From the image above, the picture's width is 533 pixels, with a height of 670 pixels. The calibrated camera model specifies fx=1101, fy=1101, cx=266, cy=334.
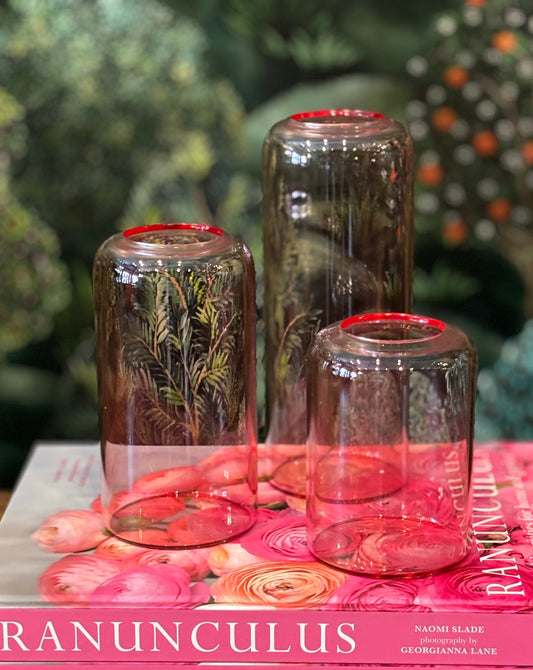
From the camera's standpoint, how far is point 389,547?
0.74 metres

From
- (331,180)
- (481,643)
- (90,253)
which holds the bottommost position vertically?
(481,643)

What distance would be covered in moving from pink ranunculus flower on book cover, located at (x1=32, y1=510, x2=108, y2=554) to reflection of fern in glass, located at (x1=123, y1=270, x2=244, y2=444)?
78mm

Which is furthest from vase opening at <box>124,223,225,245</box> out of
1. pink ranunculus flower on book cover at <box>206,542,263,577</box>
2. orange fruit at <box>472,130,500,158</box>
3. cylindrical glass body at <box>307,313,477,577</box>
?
orange fruit at <box>472,130,500,158</box>

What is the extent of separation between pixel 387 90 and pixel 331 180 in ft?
1.67

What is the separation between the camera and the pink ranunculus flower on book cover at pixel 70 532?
0.77m

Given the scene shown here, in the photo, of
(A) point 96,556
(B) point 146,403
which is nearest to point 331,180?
(B) point 146,403

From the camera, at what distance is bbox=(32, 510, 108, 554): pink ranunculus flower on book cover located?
0.77 m

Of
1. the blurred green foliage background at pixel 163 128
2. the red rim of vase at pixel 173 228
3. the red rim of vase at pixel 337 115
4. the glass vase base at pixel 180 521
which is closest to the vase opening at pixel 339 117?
the red rim of vase at pixel 337 115

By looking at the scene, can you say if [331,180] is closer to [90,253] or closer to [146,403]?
[146,403]

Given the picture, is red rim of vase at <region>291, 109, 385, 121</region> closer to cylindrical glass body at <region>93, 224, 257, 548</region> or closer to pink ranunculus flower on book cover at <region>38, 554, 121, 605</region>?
cylindrical glass body at <region>93, 224, 257, 548</region>

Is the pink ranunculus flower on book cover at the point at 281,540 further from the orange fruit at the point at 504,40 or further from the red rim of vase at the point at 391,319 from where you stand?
the orange fruit at the point at 504,40

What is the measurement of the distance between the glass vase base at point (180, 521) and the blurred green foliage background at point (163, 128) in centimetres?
47

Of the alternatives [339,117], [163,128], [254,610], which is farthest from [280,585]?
[163,128]

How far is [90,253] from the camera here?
4.48 feet
